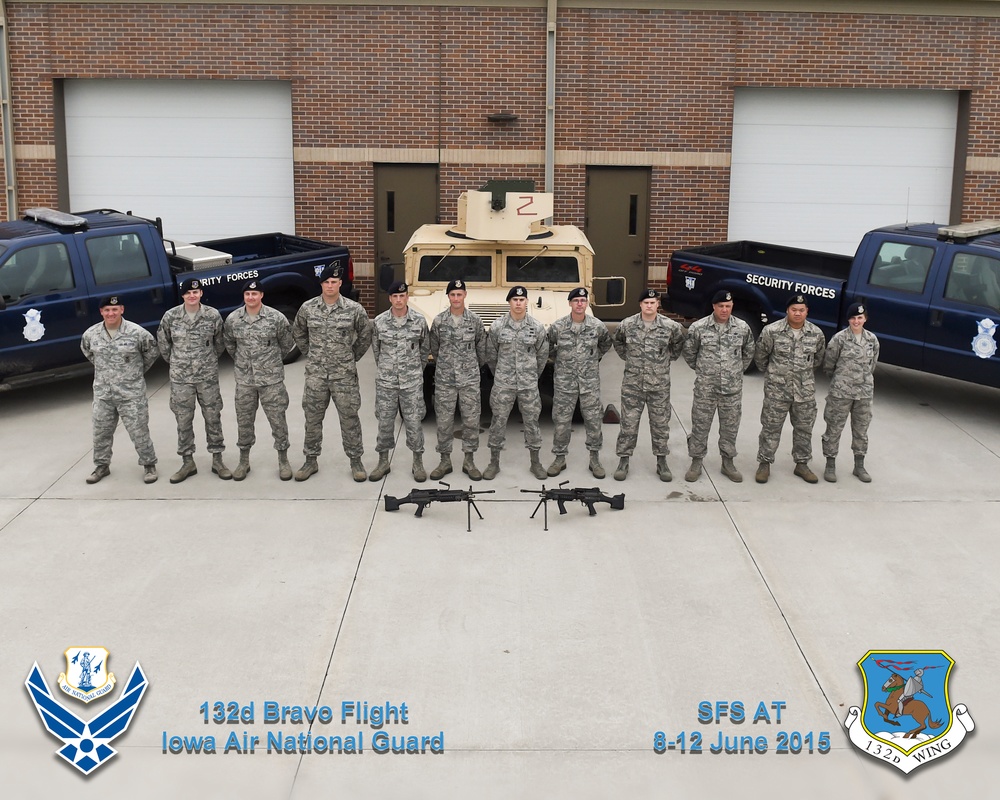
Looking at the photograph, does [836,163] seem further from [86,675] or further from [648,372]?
[86,675]

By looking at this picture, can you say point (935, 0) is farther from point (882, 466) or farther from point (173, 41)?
point (173, 41)

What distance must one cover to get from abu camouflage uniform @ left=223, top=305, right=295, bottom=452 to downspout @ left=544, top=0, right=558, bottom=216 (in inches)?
271

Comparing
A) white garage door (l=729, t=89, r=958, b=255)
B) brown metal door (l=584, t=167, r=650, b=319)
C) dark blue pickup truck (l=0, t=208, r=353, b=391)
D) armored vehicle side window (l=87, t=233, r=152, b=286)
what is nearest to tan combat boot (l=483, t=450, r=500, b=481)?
dark blue pickup truck (l=0, t=208, r=353, b=391)

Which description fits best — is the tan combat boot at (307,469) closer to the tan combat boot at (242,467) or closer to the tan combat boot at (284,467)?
the tan combat boot at (284,467)

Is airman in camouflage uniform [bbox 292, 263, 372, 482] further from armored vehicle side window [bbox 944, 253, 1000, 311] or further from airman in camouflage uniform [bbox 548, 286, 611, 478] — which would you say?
armored vehicle side window [bbox 944, 253, 1000, 311]

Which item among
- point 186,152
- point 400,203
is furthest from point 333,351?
point 186,152

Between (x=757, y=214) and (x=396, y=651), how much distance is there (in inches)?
436

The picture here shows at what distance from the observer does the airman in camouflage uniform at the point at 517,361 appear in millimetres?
9180

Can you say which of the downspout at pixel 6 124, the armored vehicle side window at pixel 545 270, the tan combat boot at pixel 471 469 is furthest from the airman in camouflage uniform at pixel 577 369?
the downspout at pixel 6 124

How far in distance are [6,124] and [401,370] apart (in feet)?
29.3

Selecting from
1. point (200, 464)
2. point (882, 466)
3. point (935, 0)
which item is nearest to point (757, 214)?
point (935, 0)

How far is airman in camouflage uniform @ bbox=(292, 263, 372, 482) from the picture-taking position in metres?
9.11

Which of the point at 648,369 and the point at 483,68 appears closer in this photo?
the point at 648,369

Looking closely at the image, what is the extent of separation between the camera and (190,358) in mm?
9195
